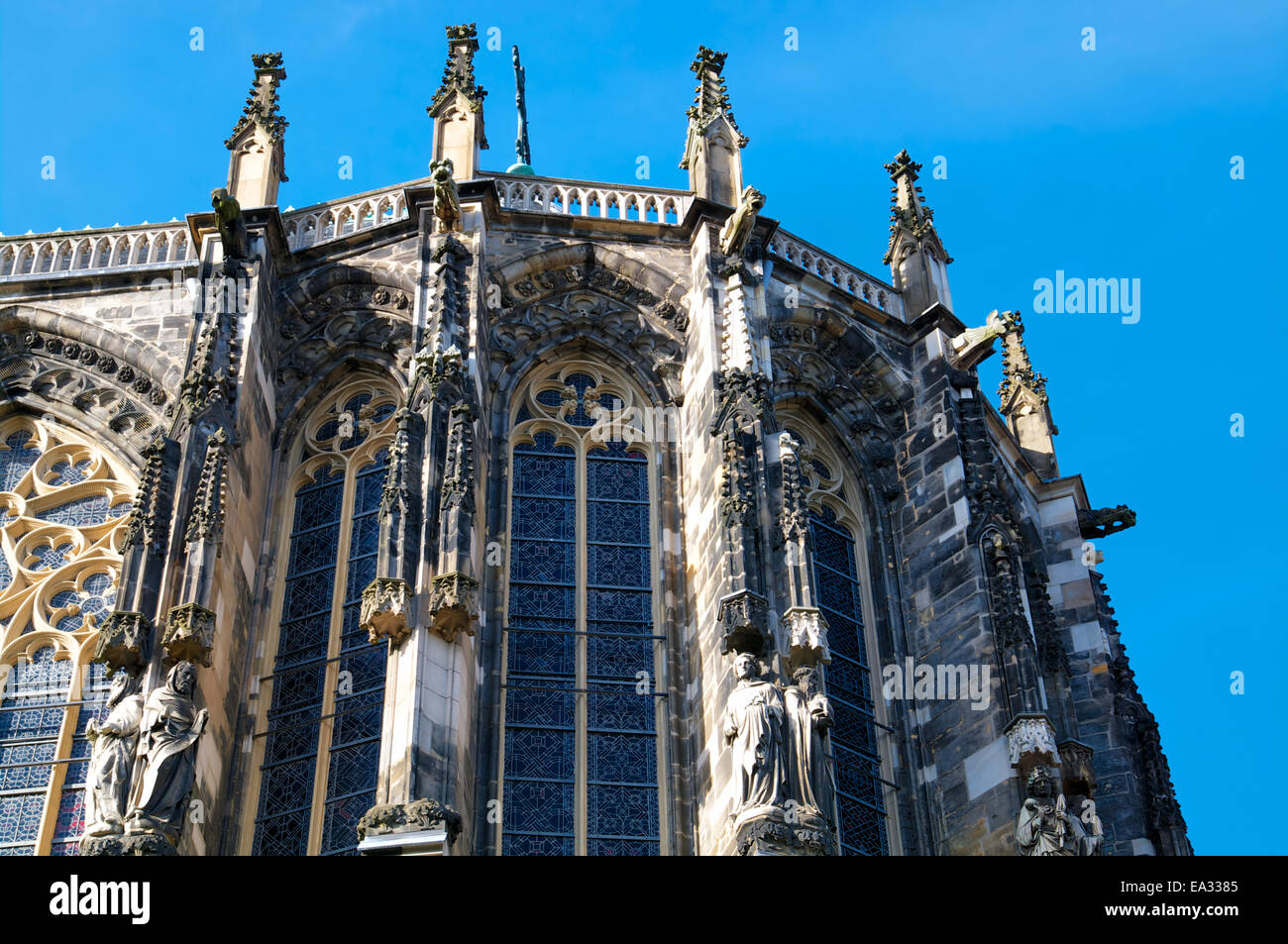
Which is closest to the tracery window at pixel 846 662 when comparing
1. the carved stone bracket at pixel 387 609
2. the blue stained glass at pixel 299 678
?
the carved stone bracket at pixel 387 609

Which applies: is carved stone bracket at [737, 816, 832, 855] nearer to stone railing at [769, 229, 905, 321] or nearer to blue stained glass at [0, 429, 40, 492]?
stone railing at [769, 229, 905, 321]

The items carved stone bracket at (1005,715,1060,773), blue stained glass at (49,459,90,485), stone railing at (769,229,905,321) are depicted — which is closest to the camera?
carved stone bracket at (1005,715,1060,773)

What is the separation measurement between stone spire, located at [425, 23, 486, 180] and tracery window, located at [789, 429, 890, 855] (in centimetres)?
594

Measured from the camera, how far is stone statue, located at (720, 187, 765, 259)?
26.5 meters

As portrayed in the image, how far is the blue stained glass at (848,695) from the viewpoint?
2419 centimetres

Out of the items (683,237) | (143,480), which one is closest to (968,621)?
(683,237)

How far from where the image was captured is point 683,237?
27.8 meters

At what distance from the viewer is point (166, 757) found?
20.3 m

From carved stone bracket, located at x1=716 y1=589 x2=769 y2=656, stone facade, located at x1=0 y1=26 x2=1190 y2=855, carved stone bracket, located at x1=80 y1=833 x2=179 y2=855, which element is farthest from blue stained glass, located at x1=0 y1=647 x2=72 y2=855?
carved stone bracket, located at x1=716 y1=589 x2=769 y2=656

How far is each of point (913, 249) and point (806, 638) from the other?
32.6ft

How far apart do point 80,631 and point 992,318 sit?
1331 cm

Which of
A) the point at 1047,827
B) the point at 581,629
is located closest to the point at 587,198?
the point at 581,629

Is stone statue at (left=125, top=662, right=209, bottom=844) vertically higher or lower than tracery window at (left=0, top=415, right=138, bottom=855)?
lower
